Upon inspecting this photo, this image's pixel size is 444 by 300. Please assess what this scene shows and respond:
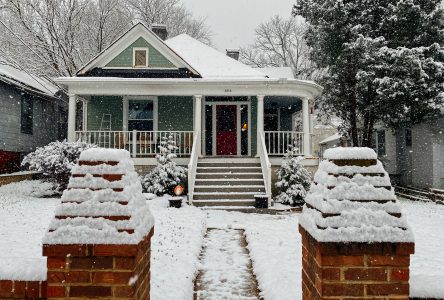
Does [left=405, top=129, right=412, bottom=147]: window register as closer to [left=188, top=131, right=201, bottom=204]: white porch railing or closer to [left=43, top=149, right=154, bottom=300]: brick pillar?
[left=188, top=131, right=201, bottom=204]: white porch railing

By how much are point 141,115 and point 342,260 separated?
1477 centimetres

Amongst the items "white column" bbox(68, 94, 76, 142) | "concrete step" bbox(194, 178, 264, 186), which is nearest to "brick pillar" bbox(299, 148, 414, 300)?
"concrete step" bbox(194, 178, 264, 186)

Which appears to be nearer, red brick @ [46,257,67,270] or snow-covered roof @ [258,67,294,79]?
red brick @ [46,257,67,270]

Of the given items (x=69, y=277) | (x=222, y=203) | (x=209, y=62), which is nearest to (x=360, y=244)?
(x=69, y=277)

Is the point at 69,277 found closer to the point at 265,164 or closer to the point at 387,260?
the point at 387,260

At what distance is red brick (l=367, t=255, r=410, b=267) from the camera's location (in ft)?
6.55

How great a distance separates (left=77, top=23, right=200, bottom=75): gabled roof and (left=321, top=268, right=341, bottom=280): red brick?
14.2m

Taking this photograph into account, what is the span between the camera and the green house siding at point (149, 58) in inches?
621

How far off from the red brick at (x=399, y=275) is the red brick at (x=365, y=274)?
4 centimetres

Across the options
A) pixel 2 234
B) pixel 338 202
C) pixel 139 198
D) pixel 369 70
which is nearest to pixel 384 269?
pixel 338 202

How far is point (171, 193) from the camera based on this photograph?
12305mm

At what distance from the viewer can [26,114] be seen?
1872 centimetres

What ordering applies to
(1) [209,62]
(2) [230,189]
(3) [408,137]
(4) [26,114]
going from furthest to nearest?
(4) [26,114] → (3) [408,137] → (1) [209,62] → (2) [230,189]

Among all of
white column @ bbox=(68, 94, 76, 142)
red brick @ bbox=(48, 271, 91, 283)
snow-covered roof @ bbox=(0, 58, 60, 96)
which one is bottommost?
red brick @ bbox=(48, 271, 91, 283)
